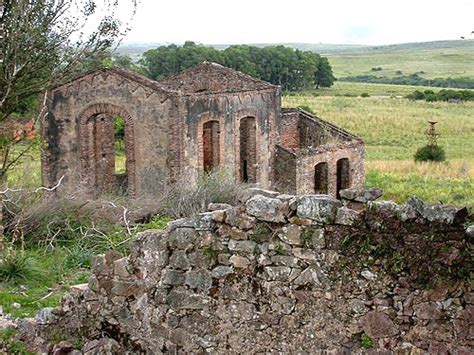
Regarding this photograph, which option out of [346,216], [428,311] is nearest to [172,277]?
[346,216]

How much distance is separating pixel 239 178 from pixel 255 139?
51.7 inches

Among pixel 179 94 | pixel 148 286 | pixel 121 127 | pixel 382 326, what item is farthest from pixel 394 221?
pixel 121 127

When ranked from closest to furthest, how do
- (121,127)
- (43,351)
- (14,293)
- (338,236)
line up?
(338,236) < (43,351) < (14,293) < (121,127)

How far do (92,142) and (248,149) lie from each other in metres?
4.84

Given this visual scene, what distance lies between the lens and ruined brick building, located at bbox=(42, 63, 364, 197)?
1998cm

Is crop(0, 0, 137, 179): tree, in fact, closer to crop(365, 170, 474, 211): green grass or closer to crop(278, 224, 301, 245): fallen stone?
crop(278, 224, 301, 245): fallen stone

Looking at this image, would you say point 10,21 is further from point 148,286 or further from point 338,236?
point 338,236

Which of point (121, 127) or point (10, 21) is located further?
point (121, 127)

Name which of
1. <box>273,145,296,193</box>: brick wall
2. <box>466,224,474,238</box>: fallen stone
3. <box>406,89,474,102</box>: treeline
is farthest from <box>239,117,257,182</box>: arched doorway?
<box>406,89,474,102</box>: treeline

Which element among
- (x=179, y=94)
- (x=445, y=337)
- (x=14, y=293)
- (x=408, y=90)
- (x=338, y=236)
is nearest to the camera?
(x=445, y=337)

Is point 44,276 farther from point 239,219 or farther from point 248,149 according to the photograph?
point 248,149

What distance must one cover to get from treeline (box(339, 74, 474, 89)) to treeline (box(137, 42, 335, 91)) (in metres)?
23.3

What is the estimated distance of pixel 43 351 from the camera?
803cm

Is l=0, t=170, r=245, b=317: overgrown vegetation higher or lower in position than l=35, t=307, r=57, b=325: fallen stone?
lower
